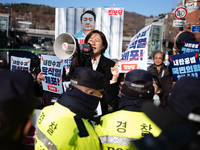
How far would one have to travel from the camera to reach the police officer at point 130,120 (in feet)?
5.44

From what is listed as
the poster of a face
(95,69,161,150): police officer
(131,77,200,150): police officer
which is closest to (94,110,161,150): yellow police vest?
(95,69,161,150): police officer

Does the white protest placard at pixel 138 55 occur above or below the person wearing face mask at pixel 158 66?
above

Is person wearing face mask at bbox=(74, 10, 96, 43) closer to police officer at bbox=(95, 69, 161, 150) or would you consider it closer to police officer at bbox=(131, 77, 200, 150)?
police officer at bbox=(95, 69, 161, 150)

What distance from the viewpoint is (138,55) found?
9.23 ft

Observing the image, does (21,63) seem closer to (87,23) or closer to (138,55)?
(138,55)

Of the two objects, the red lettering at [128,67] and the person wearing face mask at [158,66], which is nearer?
the red lettering at [128,67]

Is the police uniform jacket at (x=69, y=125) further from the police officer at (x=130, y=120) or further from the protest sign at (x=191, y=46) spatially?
the protest sign at (x=191, y=46)

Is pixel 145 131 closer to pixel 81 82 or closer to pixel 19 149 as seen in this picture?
pixel 81 82

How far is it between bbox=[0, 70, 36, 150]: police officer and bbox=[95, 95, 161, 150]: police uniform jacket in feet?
2.65

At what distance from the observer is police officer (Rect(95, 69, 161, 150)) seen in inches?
65.2

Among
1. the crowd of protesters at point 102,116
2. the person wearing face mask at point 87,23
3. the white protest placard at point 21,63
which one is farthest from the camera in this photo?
the person wearing face mask at point 87,23

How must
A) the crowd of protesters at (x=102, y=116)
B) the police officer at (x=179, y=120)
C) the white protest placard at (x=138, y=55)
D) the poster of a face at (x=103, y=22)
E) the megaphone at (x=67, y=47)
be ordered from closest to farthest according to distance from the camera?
the police officer at (x=179, y=120)
the crowd of protesters at (x=102, y=116)
the megaphone at (x=67, y=47)
the white protest placard at (x=138, y=55)
the poster of a face at (x=103, y=22)

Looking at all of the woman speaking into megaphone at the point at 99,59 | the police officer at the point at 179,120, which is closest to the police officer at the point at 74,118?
the police officer at the point at 179,120

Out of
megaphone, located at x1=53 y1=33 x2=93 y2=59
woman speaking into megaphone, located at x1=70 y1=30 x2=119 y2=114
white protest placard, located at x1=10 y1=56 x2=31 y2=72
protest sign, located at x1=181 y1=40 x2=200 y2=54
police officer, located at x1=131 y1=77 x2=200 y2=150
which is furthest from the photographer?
white protest placard, located at x1=10 y1=56 x2=31 y2=72
